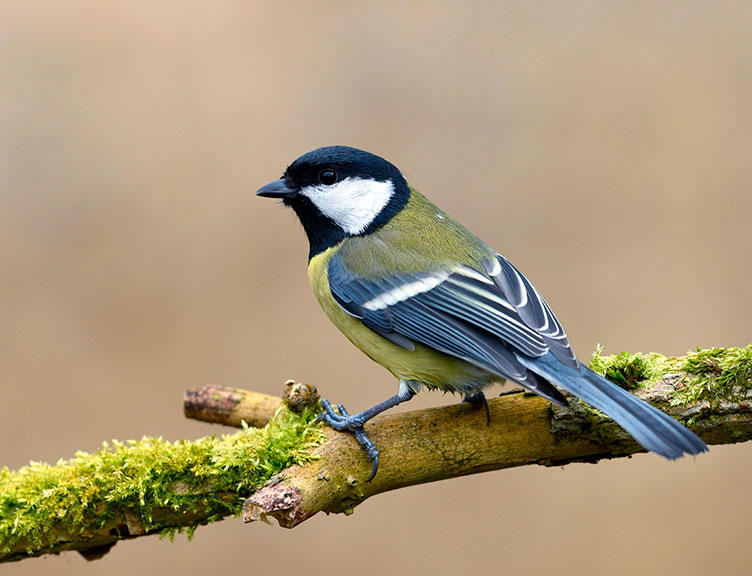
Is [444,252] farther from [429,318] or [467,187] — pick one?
[467,187]

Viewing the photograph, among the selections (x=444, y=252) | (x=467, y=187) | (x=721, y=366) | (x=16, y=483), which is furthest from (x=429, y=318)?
(x=467, y=187)

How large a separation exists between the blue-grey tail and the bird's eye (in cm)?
73

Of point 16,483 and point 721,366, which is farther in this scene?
point 16,483

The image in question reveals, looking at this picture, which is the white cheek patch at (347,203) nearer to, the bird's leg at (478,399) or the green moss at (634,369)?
the bird's leg at (478,399)

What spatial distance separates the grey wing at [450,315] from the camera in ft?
5.72

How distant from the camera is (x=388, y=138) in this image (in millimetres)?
3379

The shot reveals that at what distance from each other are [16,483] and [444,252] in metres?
1.19

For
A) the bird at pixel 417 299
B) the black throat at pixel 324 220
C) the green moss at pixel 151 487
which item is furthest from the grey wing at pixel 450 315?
the green moss at pixel 151 487

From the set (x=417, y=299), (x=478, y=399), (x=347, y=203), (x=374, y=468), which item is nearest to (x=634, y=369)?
(x=478, y=399)

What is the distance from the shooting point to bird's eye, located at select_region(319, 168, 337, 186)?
209 centimetres

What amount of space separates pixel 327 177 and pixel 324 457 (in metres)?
0.79

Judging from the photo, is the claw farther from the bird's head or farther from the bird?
the bird's head

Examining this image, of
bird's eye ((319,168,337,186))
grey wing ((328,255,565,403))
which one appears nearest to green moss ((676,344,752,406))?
grey wing ((328,255,565,403))

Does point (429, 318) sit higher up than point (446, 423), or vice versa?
point (429, 318)
